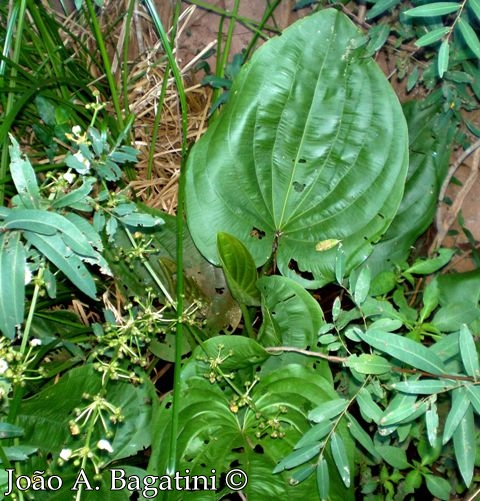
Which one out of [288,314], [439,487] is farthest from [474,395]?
[288,314]

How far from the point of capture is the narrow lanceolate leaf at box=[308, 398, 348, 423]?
101 centimetres

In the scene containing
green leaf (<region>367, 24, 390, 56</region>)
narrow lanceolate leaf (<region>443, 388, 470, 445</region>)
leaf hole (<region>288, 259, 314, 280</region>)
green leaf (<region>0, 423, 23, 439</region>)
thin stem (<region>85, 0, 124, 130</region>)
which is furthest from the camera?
leaf hole (<region>288, 259, 314, 280</region>)

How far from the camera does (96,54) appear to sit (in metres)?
1.74

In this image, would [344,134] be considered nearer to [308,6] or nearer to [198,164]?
[198,164]

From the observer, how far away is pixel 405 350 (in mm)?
895

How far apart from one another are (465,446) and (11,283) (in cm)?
66

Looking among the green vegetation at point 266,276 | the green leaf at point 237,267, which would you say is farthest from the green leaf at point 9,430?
the green leaf at point 237,267

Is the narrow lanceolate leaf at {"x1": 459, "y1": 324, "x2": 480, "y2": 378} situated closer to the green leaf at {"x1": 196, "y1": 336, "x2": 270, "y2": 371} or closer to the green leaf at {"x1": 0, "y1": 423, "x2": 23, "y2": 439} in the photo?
the green leaf at {"x1": 196, "y1": 336, "x2": 270, "y2": 371}

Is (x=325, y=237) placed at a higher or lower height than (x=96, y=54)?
lower

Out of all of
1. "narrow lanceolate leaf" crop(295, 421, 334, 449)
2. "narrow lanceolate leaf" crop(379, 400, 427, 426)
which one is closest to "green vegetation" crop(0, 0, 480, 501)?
"narrow lanceolate leaf" crop(295, 421, 334, 449)

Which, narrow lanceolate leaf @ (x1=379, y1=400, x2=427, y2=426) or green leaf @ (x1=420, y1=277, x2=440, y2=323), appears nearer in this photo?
narrow lanceolate leaf @ (x1=379, y1=400, x2=427, y2=426)

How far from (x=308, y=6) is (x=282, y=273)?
0.67 metres

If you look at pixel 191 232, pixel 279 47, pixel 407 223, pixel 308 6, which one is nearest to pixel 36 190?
pixel 191 232

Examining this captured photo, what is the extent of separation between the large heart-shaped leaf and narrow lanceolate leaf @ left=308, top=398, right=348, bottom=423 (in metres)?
0.39
